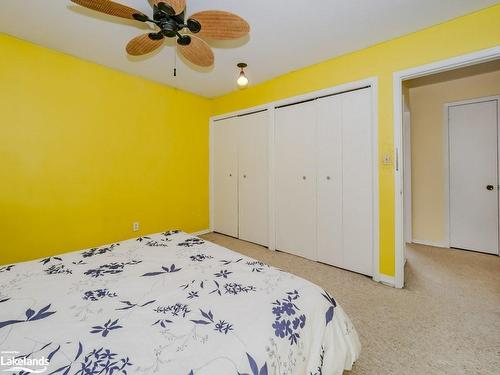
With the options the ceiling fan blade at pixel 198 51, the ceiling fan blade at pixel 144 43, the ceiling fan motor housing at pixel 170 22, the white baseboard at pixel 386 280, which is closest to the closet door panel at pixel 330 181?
the white baseboard at pixel 386 280

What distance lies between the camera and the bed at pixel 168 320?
29.3 inches

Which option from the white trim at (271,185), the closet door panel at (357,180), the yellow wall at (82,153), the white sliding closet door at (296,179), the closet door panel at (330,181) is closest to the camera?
the yellow wall at (82,153)

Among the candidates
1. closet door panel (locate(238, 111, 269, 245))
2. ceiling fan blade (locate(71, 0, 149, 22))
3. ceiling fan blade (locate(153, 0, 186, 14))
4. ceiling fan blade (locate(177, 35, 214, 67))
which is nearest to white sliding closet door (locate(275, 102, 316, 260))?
closet door panel (locate(238, 111, 269, 245))

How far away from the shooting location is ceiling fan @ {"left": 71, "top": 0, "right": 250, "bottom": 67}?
140cm

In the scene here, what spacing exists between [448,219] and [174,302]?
4.07 metres

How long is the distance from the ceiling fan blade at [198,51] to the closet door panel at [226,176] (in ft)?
5.95

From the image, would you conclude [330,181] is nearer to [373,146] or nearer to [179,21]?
[373,146]

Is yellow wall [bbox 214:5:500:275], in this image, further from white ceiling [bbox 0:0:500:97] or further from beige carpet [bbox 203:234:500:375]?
beige carpet [bbox 203:234:500:375]

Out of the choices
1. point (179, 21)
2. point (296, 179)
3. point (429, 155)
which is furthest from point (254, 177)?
point (429, 155)

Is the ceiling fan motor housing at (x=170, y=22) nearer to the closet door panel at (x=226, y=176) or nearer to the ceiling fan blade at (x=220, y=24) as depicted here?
the ceiling fan blade at (x=220, y=24)

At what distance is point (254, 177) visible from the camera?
3666 millimetres

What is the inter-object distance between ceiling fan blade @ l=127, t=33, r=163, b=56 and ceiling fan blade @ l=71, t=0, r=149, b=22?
23 cm

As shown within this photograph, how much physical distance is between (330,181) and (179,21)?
217 cm

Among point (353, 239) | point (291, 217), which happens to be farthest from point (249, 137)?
point (353, 239)
